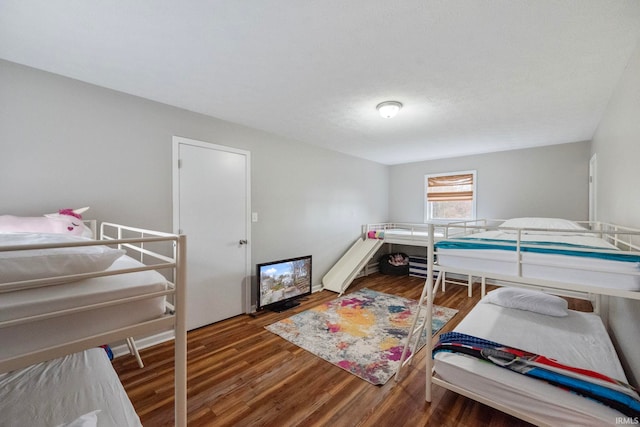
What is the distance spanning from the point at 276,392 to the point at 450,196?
457 centimetres

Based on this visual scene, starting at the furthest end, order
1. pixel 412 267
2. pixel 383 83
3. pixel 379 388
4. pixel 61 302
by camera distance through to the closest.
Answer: pixel 412 267, pixel 383 83, pixel 379 388, pixel 61 302

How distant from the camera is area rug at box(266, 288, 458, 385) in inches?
87.7

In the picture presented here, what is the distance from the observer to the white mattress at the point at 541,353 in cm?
134

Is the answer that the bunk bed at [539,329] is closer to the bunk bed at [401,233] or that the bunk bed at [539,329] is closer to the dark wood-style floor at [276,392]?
the dark wood-style floor at [276,392]

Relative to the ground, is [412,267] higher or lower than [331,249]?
lower

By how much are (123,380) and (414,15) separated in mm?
3165

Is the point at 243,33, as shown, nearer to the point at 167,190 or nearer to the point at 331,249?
the point at 167,190

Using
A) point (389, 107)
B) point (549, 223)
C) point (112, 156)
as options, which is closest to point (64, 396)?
point (112, 156)

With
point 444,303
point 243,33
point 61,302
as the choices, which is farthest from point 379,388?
point 243,33

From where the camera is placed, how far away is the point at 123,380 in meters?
1.98

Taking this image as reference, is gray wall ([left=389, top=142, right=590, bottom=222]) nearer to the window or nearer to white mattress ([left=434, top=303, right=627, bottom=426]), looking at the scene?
the window

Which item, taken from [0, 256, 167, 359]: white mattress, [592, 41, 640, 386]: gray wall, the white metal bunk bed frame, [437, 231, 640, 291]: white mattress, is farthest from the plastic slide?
[0, 256, 167, 359]: white mattress

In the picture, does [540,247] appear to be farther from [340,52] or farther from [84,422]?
[84,422]

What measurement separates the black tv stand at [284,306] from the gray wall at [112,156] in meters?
0.65
